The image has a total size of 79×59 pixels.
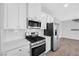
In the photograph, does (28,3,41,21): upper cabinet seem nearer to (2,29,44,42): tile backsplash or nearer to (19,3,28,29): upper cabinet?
(19,3,28,29): upper cabinet

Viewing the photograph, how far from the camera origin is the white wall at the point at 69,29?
22.5ft

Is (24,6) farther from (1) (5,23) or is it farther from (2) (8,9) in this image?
(1) (5,23)

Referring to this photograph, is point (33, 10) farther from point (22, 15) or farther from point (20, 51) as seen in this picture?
point (20, 51)

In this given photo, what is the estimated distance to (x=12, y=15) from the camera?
184 centimetres

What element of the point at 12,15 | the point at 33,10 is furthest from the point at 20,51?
the point at 33,10

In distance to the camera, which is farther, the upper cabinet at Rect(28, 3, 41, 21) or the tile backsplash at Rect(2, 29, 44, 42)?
the upper cabinet at Rect(28, 3, 41, 21)

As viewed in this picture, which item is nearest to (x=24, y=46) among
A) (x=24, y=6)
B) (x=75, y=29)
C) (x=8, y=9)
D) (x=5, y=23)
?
(x=5, y=23)

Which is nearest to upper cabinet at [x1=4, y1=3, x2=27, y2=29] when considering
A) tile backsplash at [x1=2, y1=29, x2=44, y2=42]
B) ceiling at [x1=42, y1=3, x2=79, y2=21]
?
tile backsplash at [x1=2, y1=29, x2=44, y2=42]

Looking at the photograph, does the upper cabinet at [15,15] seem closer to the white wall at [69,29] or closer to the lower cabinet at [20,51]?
the lower cabinet at [20,51]

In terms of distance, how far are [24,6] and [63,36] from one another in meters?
6.36

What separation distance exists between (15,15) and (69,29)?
21.1ft

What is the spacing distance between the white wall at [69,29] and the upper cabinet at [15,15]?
6042mm

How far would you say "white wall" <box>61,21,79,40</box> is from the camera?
22.5ft

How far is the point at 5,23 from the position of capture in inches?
65.9
